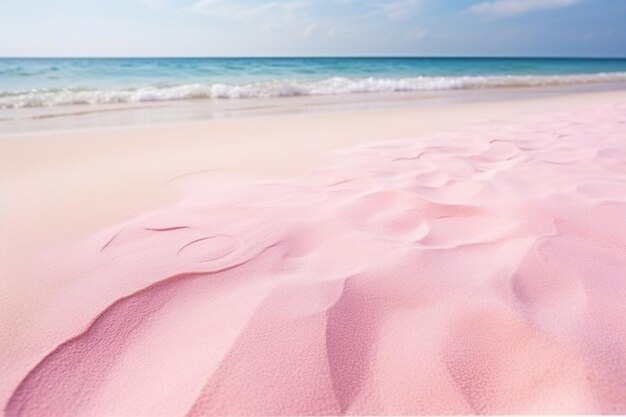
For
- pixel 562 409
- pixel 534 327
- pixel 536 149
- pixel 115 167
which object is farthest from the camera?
pixel 536 149

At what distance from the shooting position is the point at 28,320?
2.84ft

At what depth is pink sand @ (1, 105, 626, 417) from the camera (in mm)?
655

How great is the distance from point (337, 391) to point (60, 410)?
0.46 meters

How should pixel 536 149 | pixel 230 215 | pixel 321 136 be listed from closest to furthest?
pixel 230 215 < pixel 536 149 < pixel 321 136

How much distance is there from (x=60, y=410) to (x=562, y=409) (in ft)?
2.68

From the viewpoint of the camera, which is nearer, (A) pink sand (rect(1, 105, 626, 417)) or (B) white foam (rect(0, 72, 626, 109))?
(A) pink sand (rect(1, 105, 626, 417))

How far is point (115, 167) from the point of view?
7.55ft

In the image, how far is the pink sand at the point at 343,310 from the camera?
655 mm

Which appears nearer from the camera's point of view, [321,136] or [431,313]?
[431,313]

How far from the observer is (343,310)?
0.85 m

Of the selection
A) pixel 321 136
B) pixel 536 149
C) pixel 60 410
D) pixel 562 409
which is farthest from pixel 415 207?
pixel 321 136

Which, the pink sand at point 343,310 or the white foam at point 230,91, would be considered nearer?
the pink sand at point 343,310

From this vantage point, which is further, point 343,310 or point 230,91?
point 230,91

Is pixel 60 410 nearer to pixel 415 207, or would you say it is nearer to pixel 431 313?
pixel 431 313
